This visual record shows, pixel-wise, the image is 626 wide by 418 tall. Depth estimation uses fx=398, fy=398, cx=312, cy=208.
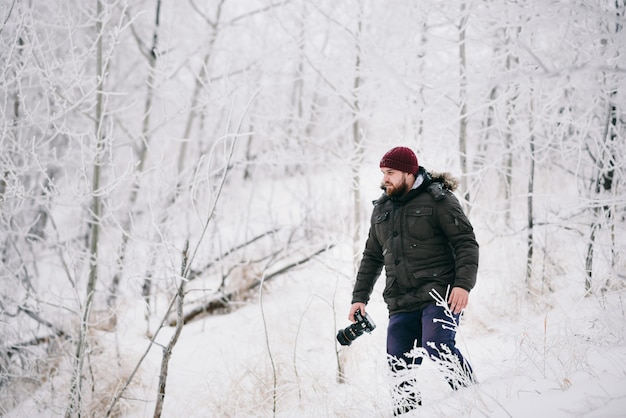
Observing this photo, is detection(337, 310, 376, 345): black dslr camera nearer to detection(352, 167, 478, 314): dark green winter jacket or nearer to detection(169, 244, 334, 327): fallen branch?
detection(352, 167, 478, 314): dark green winter jacket

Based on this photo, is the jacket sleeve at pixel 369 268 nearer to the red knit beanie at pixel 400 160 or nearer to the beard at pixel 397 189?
the beard at pixel 397 189

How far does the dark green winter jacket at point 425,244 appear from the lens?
7.32 ft

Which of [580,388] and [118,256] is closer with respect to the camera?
[580,388]

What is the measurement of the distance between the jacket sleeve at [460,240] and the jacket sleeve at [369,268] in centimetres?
50

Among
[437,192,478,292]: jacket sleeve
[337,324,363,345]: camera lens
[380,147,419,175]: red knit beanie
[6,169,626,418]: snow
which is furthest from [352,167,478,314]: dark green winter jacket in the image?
[6,169,626,418]: snow

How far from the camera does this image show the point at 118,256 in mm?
4500

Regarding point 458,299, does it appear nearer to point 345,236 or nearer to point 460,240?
point 460,240

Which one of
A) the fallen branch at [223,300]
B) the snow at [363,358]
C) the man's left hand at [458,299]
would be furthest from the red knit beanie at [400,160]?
the fallen branch at [223,300]

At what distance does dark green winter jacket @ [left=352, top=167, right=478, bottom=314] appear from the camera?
223 cm

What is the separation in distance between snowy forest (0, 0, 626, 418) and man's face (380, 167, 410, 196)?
733 millimetres

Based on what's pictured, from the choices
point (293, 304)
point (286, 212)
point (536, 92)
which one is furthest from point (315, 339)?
point (286, 212)

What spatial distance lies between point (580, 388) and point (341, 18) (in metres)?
5.12

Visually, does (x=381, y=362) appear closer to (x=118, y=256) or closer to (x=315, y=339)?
(x=315, y=339)

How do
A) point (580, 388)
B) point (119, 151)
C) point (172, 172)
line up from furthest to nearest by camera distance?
point (119, 151) → point (172, 172) → point (580, 388)
